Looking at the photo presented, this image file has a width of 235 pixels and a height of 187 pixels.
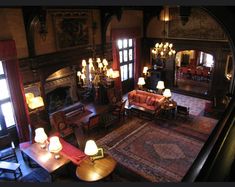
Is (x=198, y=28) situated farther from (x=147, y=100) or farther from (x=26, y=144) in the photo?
(x=26, y=144)

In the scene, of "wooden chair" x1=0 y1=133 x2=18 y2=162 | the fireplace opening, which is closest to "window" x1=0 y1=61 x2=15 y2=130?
"wooden chair" x1=0 y1=133 x2=18 y2=162

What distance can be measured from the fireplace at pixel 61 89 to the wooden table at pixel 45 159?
312cm

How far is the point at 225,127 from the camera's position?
1.22m

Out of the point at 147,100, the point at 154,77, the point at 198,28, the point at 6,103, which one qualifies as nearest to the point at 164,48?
the point at 198,28

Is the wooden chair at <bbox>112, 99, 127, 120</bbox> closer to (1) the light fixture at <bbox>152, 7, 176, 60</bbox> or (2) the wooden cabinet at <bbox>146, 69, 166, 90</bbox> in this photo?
(1) the light fixture at <bbox>152, 7, 176, 60</bbox>

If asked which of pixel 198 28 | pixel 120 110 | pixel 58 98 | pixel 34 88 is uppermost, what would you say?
pixel 198 28

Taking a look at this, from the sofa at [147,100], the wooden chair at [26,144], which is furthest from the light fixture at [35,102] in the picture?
the sofa at [147,100]

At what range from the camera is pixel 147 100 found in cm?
877

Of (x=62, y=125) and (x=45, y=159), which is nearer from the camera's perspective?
(x=45, y=159)

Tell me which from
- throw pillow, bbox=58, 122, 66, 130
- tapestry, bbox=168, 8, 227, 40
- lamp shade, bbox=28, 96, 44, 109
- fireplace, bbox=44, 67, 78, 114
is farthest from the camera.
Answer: tapestry, bbox=168, 8, 227, 40

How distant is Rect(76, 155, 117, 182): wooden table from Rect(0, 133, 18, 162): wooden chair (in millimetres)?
2376

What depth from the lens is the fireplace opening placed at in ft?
28.8

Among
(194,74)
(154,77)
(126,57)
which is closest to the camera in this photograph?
(126,57)

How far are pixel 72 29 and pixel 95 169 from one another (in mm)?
5259
